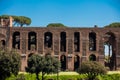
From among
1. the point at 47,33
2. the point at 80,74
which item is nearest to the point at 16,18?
the point at 47,33

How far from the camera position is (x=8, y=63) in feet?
167

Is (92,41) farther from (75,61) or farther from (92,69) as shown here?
(92,69)

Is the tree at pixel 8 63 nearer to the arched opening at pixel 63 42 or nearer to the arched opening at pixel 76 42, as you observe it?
the arched opening at pixel 63 42

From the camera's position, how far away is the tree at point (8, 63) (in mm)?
50812

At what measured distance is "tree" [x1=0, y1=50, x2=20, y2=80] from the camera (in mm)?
50812

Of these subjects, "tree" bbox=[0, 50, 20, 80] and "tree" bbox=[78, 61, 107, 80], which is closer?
"tree" bbox=[0, 50, 20, 80]

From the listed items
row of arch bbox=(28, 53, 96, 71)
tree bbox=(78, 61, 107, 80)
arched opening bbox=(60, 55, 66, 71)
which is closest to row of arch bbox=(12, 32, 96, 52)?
row of arch bbox=(28, 53, 96, 71)

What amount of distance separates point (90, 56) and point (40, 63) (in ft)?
79.4

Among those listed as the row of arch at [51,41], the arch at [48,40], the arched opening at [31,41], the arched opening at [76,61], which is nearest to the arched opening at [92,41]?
the row of arch at [51,41]

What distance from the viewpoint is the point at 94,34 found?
74.4m

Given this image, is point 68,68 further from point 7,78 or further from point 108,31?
point 7,78

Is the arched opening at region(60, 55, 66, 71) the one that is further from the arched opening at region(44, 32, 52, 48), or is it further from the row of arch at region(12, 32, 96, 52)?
the arched opening at region(44, 32, 52, 48)

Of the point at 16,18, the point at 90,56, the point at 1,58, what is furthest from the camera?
the point at 16,18

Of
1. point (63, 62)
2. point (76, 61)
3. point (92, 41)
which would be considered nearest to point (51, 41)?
point (63, 62)
